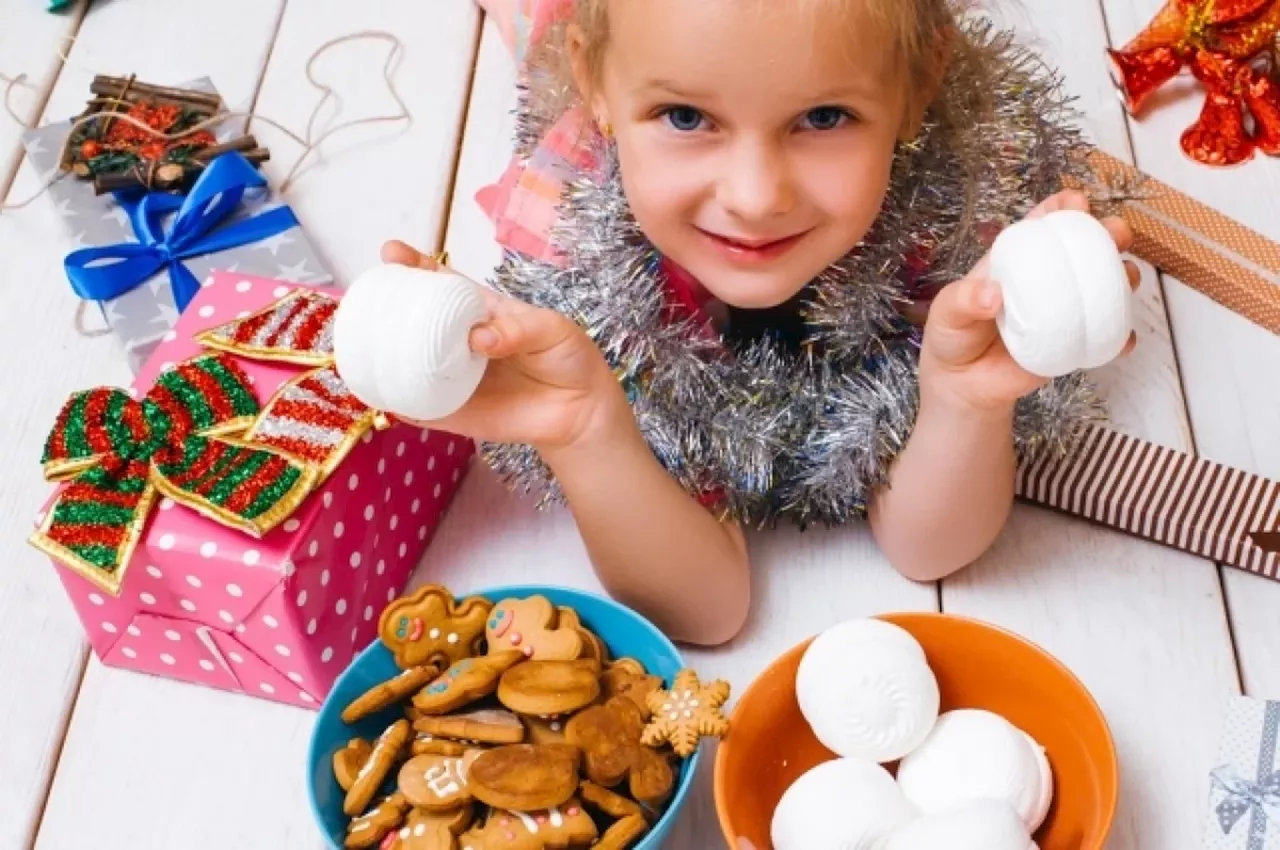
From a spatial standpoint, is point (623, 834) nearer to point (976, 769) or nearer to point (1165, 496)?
point (976, 769)

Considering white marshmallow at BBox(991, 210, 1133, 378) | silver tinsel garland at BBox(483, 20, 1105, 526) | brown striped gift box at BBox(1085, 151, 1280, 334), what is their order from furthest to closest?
1. brown striped gift box at BBox(1085, 151, 1280, 334)
2. silver tinsel garland at BBox(483, 20, 1105, 526)
3. white marshmallow at BBox(991, 210, 1133, 378)

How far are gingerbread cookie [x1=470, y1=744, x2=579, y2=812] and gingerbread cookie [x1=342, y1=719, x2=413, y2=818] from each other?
58 mm

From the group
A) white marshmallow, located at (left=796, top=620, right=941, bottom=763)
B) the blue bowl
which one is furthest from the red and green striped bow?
white marshmallow, located at (left=796, top=620, right=941, bottom=763)

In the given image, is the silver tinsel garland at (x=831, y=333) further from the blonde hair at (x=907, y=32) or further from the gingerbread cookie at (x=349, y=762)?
the gingerbread cookie at (x=349, y=762)

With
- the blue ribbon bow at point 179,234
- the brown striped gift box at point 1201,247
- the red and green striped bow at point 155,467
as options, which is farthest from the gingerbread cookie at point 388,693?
the brown striped gift box at point 1201,247

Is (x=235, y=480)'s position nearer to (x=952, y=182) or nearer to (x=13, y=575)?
(x=13, y=575)

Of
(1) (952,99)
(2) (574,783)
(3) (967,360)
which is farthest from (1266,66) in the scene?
(2) (574,783)

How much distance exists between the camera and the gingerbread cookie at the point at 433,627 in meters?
0.84

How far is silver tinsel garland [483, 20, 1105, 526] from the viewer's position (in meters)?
0.89

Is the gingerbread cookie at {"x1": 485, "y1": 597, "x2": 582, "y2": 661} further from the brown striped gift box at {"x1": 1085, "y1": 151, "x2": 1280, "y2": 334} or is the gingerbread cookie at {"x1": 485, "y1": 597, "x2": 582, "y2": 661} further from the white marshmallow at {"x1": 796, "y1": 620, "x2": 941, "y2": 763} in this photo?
the brown striped gift box at {"x1": 1085, "y1": 151, "x2": 1280, "y2": 334}

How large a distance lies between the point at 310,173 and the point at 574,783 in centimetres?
71

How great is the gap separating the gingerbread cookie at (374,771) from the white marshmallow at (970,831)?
0.88ft

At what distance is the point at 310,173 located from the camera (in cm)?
127

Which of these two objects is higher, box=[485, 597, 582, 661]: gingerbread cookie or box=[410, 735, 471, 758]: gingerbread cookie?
box=[485, 597, 582, 661]: gingerbread cookie
